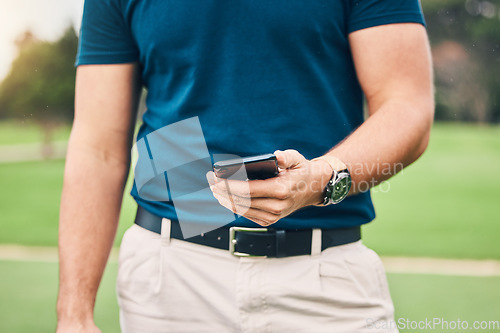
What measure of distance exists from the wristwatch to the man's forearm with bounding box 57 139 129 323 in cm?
76

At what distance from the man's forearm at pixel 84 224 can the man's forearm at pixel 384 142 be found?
78 cm

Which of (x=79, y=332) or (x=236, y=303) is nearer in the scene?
(x=236, y=303)

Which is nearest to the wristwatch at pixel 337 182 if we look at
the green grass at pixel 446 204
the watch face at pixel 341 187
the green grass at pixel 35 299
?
the watch face at pixel 341 187

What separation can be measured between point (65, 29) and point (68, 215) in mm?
17495

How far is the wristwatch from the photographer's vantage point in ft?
4.05

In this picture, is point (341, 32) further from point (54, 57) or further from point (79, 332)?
point (54, 57)

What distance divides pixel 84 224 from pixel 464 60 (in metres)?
25.6

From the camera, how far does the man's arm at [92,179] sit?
1.61 meters

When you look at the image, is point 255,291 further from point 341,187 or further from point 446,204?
point 446,204

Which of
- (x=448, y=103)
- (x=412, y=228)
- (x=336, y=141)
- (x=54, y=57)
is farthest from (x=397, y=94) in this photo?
(x=448, y=103)

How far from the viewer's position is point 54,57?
19125 millimetres

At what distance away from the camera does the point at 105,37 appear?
1.67 m

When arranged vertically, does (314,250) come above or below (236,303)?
above
